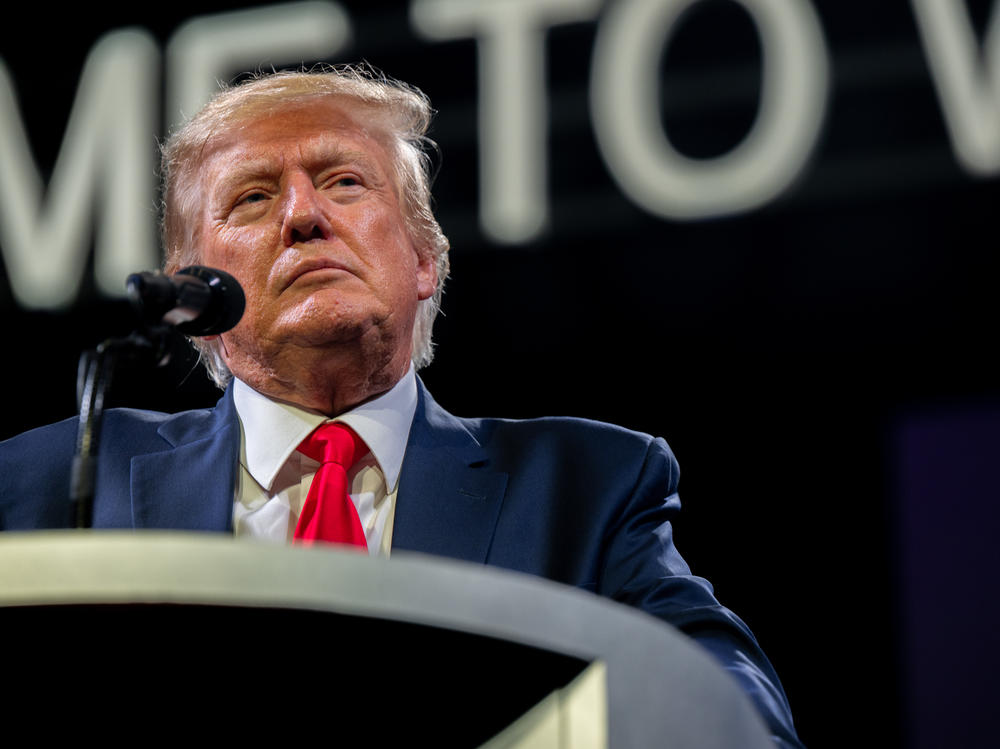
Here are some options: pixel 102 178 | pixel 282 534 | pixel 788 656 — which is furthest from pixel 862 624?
pixel 102 178

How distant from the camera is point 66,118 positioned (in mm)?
3383

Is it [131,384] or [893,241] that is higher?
[893,241]

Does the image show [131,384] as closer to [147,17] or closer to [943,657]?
[147,17]

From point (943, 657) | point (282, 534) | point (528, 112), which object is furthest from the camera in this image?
point (528, 112)

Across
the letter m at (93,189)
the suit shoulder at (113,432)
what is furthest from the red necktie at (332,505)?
the letter m at (93,189)

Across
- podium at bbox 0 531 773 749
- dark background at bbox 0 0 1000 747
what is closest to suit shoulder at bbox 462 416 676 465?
podium at bbox 0 531 773 749

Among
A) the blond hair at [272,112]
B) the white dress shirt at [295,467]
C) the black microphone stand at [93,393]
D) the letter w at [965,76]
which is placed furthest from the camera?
the letter w at [965,76]

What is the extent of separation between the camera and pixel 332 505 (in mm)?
1391

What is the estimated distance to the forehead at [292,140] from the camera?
5.49ft

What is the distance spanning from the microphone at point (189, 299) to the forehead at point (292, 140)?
1.74 feet

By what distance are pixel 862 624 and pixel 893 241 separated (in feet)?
2.49

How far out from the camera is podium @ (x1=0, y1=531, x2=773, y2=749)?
0.56 metres

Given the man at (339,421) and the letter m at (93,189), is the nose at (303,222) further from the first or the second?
the letter m at (93,189)

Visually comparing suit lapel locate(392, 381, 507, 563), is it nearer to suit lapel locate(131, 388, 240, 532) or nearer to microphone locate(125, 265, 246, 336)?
suit lapel locate(131, 388, 240, 532)
